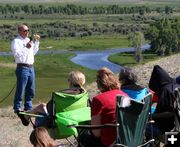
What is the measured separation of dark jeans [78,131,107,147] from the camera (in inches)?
262

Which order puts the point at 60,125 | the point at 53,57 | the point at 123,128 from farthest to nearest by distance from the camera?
1. the point at 53,57
2. the point at 60,125
3. the point at 123,128

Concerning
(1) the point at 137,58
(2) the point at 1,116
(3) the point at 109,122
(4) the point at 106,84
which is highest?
(4) the point at 106,84

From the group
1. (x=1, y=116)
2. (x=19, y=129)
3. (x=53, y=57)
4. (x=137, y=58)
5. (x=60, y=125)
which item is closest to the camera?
(x=60, y=125)

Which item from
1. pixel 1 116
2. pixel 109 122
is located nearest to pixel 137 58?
pixel 1 116

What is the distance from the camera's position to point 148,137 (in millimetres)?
7055

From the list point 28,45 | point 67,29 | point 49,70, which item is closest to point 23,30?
point 28,45

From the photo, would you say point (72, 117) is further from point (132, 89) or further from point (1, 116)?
point (1, 116)

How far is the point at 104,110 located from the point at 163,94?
99 cm

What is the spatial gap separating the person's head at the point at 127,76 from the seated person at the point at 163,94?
0.89 feet

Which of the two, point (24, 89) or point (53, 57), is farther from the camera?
point (53, 57)

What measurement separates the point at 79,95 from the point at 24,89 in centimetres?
356

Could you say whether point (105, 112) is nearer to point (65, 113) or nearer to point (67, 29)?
point (65, 113)

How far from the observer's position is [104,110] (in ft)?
21.3

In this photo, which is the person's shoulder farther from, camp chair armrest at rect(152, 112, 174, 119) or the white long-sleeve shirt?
the white long-sleeve shirt
